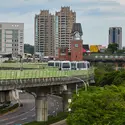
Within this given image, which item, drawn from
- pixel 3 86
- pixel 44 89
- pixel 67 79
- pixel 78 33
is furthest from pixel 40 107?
pixel 78 33

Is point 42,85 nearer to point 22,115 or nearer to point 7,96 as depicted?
point 7,96

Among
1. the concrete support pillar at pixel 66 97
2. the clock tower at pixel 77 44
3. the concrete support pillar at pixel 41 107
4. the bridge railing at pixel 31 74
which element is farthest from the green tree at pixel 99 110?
the clock tower at pixel 77 44

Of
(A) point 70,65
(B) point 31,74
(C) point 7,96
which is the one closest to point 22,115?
(A) point 70,65

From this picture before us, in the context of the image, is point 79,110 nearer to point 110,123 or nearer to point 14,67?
point 110,123

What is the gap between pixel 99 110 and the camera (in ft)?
146

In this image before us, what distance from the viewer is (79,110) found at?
44.5 meters

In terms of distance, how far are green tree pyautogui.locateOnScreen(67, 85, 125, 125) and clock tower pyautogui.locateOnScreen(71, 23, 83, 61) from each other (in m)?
145

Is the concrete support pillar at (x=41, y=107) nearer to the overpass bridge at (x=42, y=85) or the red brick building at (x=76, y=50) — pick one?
the overpass bridge at (x=42, y=85)

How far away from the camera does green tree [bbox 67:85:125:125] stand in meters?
43.2

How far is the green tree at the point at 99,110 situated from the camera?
43.2 meters

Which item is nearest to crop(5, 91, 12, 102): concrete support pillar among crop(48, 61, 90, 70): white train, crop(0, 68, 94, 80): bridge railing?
crop(0, 68, 94, 80): bridge railing

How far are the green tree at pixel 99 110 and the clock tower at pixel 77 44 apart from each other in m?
145

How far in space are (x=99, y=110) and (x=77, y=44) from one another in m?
148

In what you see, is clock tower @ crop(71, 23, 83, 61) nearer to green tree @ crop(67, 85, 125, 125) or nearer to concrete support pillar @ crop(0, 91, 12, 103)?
concrete support pillar @ crop(0, 91, 12, 103)
